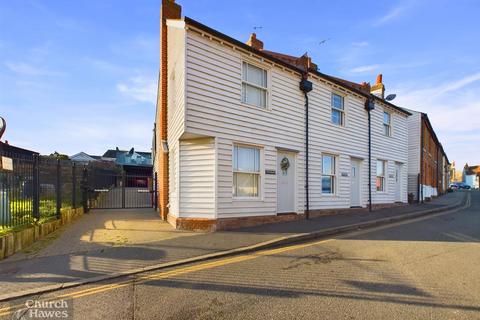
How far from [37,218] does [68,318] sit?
6361 mm

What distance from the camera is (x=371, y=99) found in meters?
16.4

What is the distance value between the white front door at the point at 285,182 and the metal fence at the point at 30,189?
7552mm

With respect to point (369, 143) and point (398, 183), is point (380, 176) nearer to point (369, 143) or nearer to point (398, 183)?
point (369, 143)

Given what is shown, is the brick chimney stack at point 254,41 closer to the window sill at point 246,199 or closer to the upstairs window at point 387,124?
the upstairs window at point 387,124

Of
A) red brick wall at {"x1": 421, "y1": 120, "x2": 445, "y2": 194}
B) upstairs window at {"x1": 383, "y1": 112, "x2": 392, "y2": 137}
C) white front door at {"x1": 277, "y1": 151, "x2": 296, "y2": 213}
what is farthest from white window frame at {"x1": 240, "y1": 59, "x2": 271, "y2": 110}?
red brick wall at {"x1": 421, "y1": 120, "x2": 445, "y2": 194}

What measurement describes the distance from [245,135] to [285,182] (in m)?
2.64

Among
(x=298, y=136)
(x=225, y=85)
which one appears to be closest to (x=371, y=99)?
(x=298, y=136)

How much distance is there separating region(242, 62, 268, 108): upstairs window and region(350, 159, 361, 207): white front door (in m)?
6.44

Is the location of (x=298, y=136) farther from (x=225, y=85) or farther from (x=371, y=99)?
(x=371, y=99)

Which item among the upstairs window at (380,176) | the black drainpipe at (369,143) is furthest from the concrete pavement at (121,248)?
the upstairs window at (380,176)

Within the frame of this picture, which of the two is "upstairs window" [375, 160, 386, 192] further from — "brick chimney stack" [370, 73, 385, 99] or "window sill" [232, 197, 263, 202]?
"window sill" [232, 197, 263, 202]

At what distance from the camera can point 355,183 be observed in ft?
52.1

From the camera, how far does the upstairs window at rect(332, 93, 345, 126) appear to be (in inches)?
581

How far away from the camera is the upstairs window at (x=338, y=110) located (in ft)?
48.4
